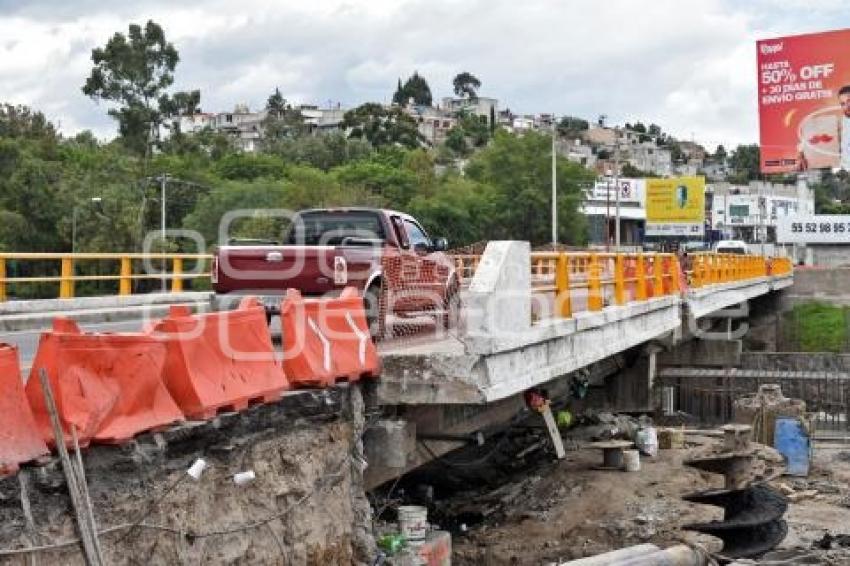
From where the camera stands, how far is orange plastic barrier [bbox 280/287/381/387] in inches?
358

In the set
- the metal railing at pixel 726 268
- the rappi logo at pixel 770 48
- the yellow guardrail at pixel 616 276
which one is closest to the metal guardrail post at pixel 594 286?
the yellow guardrail at pixel 616 276

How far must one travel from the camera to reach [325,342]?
9430 mm

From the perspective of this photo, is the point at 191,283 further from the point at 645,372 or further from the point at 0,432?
the point at 0,432

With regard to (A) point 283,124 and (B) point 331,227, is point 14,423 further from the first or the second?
(A) point 283,124

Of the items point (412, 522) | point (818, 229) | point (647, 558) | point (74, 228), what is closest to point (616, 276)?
point (647, 558)

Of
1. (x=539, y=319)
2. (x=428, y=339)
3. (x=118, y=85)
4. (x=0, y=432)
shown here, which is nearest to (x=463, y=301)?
(x=428, y=339)

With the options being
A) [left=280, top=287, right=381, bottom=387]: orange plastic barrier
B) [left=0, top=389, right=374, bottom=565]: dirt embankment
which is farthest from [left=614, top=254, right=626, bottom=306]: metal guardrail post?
[left=0, top=389, right=374, bottom=565]: dirt embankment

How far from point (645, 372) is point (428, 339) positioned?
14985 millimetres

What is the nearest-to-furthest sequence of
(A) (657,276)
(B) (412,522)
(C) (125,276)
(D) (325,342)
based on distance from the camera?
(D) (325,342)
(B) (412,522)
(A) (657,276)
(C) (125,276)

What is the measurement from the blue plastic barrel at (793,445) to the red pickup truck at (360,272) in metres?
10.1

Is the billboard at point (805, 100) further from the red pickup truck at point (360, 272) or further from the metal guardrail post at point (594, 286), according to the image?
the red pickup truck at point (360, 272)

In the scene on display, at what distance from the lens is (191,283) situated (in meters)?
42.2

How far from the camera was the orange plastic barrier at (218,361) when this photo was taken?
7.49 metres

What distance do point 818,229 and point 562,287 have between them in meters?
74.3
